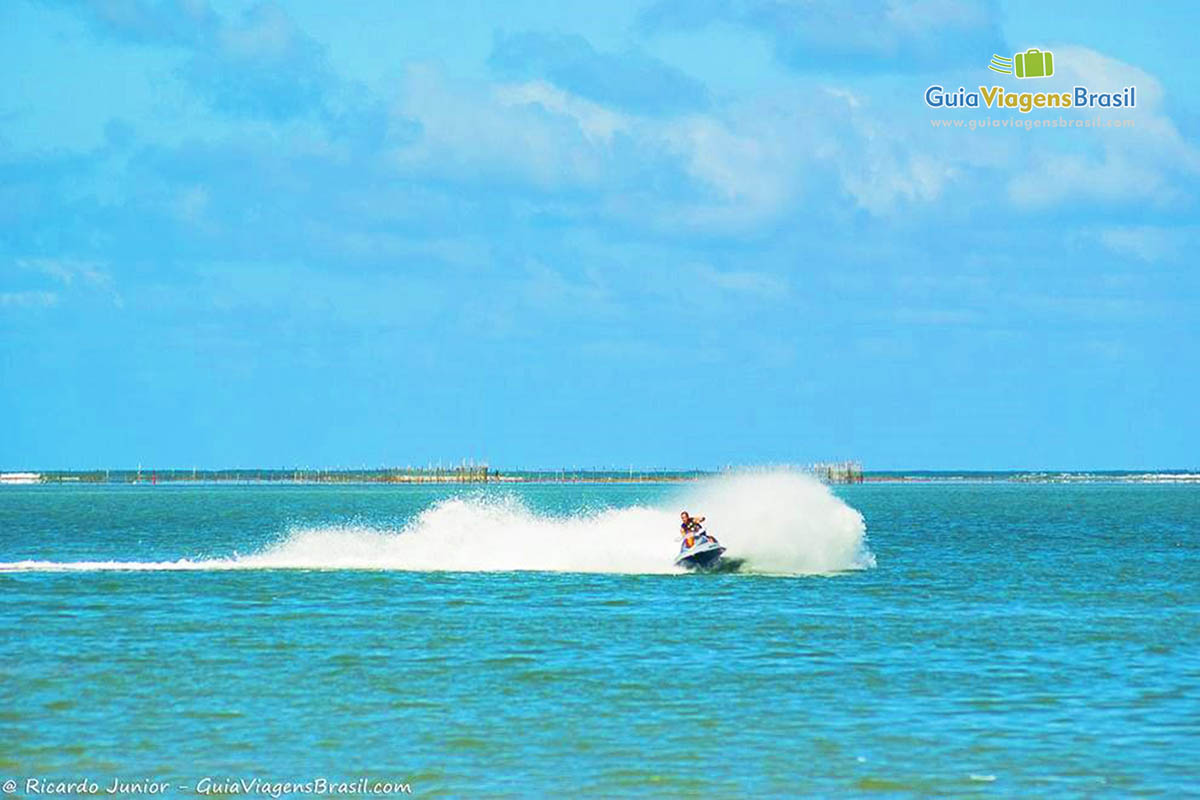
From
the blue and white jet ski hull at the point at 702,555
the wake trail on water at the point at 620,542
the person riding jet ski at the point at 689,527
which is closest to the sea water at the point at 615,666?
the wake trail on water at the point at 620,542

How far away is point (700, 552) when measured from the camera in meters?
47.6

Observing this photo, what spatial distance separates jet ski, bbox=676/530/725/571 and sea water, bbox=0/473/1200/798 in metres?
0.98

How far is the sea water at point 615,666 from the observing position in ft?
67.0

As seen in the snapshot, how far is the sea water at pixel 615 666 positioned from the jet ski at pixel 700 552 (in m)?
0.98

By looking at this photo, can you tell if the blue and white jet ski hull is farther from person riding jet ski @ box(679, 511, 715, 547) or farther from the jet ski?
person riding jet ski @ box(679, 511, 715, 547)

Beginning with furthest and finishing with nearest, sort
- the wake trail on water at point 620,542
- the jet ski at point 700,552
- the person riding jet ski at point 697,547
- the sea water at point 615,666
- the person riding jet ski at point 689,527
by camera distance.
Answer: the wake trail on water at point 620,542
the jet ski at point 700,552
the person riding jet ski at point 697,547
the person riding jet ski at point 689,527
the sea water at point 615,666

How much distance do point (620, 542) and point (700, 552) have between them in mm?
6324

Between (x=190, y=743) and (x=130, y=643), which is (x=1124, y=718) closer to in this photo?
(x=190, y=743)

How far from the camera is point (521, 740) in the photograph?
22.2 metres

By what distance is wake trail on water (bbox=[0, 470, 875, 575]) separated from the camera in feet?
167

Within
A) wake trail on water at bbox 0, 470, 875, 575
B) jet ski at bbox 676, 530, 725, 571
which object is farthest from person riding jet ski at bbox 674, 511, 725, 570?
wake trail on water at bbox 0, 470, 875, 575

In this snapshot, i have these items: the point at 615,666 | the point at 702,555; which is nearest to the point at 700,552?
the point at 702,555

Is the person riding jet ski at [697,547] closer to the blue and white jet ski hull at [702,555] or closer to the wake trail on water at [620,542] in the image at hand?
the blue and white jet ski hull at [702,555]

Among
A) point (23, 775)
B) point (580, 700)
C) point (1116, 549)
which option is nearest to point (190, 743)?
point (23, 775)
